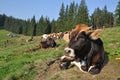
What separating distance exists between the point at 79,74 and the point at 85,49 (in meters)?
6.14

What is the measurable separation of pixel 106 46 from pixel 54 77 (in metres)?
4.29

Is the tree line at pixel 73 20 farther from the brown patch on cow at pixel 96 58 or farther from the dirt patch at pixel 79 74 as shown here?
the brown patch on cow at pixel 96 58

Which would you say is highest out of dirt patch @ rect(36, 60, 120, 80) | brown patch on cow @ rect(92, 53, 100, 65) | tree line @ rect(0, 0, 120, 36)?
tree line @ rect(0, 0, 120, 36)

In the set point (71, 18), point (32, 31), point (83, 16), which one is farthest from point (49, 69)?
point (32, 31)

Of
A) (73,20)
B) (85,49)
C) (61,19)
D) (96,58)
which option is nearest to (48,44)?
(96,58)

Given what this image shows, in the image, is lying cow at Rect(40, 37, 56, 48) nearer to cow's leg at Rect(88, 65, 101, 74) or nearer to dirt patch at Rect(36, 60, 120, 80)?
dirt patch at Rect(36, 60, 120, 80)

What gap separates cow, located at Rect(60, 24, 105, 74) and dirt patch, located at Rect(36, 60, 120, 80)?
16.7 feet

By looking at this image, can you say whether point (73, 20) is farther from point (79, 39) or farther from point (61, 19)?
point (79, 39)

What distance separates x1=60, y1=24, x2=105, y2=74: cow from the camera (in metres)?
6.17

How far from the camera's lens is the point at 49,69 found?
46.3ft

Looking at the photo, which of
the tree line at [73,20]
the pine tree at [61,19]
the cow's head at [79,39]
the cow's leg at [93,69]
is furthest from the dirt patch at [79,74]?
the pine tree at [61,19]

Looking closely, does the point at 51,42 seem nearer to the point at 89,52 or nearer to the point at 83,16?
the point at 89,52

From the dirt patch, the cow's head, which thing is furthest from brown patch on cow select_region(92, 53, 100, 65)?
the dirt patch

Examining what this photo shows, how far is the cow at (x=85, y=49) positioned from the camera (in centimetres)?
617
